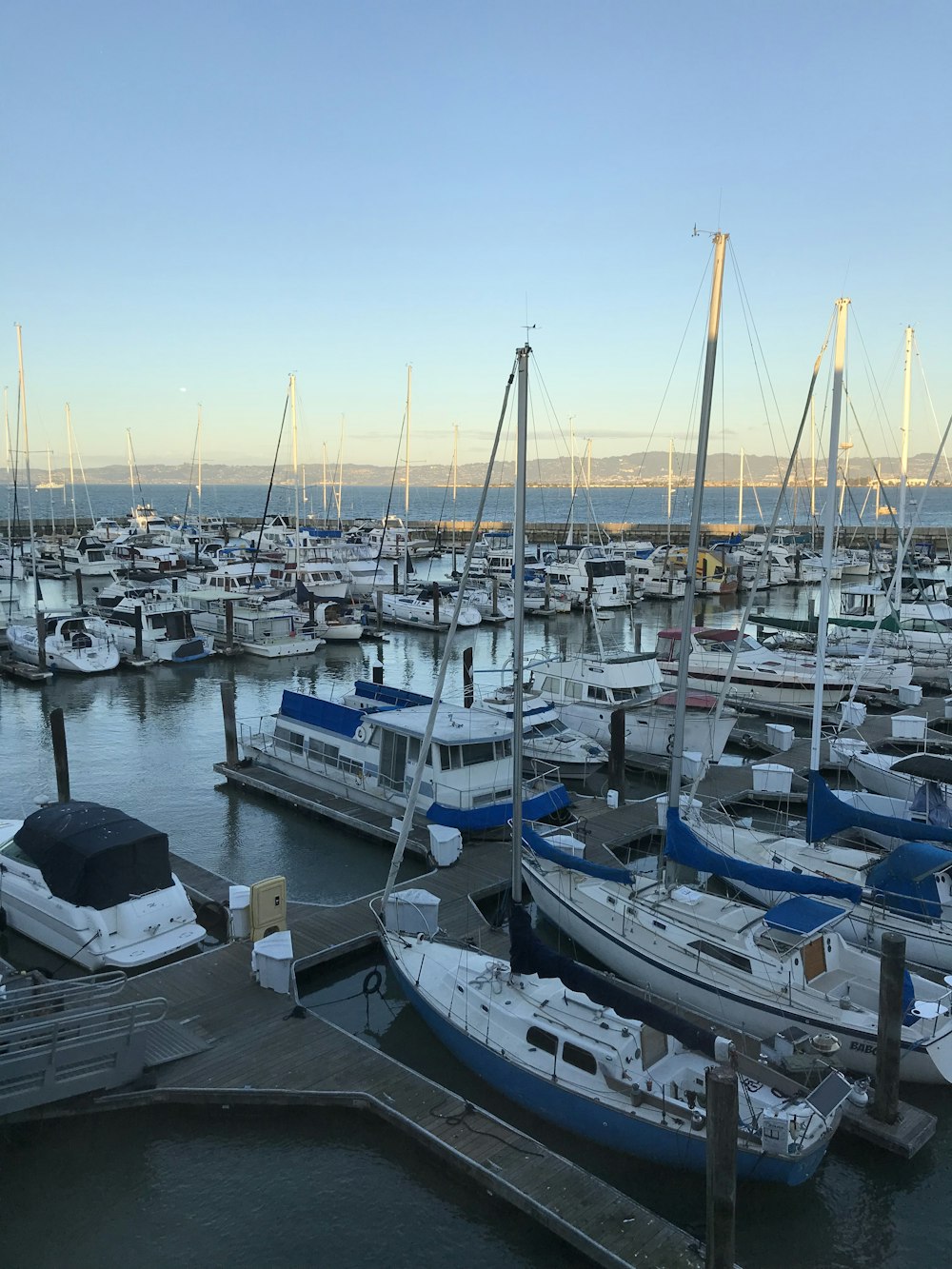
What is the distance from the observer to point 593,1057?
11.5 meters

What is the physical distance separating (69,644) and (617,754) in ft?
81.5

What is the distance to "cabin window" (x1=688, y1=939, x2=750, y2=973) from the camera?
1369 cm

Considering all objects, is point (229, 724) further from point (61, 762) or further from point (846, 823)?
point (846, 823)

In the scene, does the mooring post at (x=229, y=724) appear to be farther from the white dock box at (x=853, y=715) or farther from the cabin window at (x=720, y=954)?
the white dock box at (x=853, y=715)

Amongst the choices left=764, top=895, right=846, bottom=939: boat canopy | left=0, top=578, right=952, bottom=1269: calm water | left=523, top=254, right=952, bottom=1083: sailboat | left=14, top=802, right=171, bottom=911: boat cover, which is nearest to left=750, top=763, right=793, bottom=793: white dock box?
left=523, top=254, right=952, bottom=1083: sailboat

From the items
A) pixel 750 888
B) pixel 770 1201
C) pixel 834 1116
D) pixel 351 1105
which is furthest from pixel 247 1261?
pixel 750 888

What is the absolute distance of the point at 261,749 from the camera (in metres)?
25.8

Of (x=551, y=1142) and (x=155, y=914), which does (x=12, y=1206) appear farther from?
(x=551, y=1142)

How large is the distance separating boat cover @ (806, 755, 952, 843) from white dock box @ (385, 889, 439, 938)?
7.18 m

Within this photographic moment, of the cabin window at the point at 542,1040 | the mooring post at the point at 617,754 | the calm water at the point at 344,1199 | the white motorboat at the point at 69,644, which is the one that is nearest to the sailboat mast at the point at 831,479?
the mooring post at the point at 617,754

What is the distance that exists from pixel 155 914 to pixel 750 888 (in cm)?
1005

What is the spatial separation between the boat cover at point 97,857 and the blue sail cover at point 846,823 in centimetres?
1125

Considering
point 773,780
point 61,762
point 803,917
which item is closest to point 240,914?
point 803,917

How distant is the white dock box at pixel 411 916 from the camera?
48.9ft
